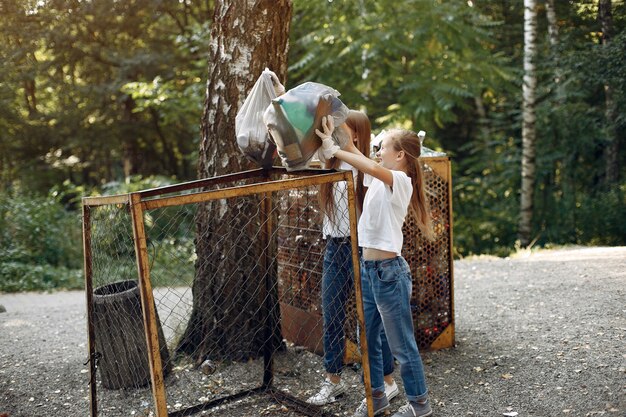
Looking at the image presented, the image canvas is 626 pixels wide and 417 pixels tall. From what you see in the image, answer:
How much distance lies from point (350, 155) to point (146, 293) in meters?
1.25

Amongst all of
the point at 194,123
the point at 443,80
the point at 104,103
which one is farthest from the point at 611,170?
the point at 104,103

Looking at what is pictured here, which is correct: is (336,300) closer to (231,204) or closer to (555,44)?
(231,204)

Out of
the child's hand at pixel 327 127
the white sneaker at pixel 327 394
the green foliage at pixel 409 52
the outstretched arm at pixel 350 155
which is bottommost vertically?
the white sneaker at pixel 327 394

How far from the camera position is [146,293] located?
2811 mm

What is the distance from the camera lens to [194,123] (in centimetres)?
1380

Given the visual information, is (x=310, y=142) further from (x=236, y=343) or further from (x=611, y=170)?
(x=611, y=170)

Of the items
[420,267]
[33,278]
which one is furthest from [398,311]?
[33,278]

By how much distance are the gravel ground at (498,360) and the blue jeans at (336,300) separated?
0.29 meters

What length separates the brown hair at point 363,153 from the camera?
362 centimetres

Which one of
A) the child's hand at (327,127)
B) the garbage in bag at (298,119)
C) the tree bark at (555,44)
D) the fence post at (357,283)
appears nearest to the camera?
the garbage in bag at (298,119)

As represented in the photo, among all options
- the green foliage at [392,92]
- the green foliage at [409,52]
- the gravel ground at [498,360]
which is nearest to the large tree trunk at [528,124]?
the green foliage at [392,92]

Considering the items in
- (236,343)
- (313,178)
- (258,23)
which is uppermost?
(258,23)

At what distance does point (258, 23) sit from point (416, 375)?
2.64 metres

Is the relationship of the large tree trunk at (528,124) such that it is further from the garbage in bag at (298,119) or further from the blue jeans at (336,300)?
the garbage in bag at (298,119)
